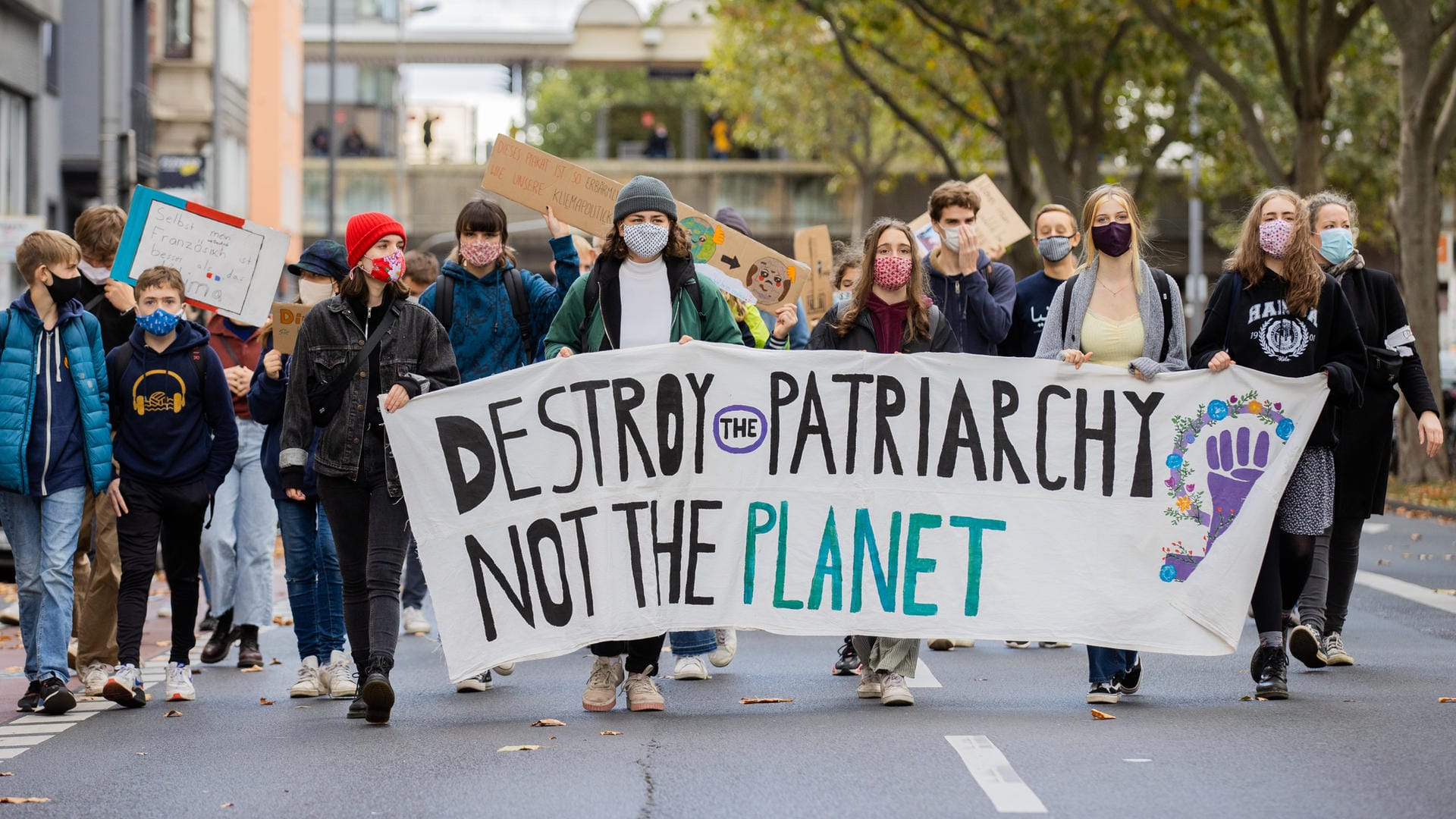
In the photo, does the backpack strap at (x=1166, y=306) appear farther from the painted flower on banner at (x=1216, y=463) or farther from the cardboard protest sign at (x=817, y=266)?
the cardboard protest sign at (x=817, y=266)

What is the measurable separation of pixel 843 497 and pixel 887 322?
75 centimetres

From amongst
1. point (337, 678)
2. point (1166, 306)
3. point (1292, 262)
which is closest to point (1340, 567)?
point (1292, 262)

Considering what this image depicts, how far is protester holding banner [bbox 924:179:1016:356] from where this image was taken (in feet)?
29.7

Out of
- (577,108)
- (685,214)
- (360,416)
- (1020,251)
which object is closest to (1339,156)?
(1020,251)

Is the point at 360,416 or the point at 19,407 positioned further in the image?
the point at 19,407

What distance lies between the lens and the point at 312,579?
28.1 ft

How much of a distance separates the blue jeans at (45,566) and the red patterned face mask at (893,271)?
11.0ft

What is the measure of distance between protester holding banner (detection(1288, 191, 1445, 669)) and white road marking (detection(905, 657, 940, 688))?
158 centimetres

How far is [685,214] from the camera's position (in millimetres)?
10156

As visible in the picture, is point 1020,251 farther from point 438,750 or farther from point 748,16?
point 438,750

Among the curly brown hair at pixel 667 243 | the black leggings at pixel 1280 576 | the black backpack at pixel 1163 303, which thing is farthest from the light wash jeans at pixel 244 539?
the black leggings at pixel 1280 576

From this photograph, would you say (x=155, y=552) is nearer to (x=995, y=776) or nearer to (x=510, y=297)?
(x=510, y=297)

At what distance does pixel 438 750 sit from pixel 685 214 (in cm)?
389

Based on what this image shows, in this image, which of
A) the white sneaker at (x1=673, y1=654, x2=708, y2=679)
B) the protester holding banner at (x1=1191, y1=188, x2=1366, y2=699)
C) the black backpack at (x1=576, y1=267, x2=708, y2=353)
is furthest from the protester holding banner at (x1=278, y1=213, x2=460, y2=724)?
the protester holding banner at (x1=1191, y1=188, x2=1366, y2=699)
